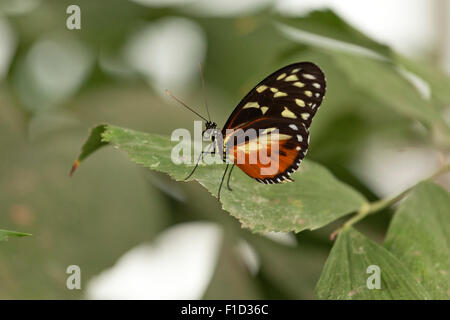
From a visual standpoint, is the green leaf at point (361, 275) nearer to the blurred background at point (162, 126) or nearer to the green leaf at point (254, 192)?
the green leaf at point (254, 192)

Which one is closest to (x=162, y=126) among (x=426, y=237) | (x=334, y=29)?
(x=334, y=29)

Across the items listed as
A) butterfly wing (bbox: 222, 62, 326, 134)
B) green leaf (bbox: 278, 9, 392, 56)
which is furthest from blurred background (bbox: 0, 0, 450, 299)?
butterfly wing (bbox: 222, 62, 326, 134)

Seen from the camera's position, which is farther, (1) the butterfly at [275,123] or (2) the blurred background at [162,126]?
(2) the blurred background at [162,126]

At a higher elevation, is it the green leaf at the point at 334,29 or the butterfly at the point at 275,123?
the green leaf at the point at 334,29

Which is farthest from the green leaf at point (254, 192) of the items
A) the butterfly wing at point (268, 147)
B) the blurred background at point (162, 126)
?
the blurred background at point (162, 126)

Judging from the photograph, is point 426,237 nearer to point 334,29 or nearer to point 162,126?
point 334,29

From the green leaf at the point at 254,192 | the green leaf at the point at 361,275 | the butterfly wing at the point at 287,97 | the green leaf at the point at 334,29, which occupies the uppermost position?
the green leaf at the point at 334,29

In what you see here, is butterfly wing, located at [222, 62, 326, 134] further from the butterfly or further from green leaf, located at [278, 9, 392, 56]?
green leaf, located at [278, 9, 392, 56]
